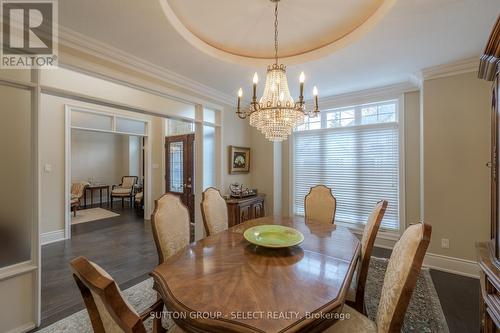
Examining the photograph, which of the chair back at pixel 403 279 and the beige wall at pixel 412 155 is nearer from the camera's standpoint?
the chair back at pixel 403 279

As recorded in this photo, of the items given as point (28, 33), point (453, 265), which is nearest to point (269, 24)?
point (28, 33)

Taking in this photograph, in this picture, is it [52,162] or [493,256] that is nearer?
[493,256]

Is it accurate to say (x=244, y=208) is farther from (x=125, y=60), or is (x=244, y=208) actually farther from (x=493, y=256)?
(x=493, y=256)

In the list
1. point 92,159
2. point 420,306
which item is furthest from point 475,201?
point 92,159

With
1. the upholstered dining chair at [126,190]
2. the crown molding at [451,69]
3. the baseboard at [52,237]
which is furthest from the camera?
the upholstered dining chair at [126,190]

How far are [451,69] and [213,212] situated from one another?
346 centimetres

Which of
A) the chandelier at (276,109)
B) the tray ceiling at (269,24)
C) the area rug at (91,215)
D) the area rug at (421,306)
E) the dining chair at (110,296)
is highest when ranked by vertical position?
the tray ceiling at (269,24)

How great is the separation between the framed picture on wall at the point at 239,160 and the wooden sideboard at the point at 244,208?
2.08ft

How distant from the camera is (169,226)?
197 cm

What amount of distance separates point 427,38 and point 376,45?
467 millimetres

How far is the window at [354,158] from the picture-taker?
12.1 ft

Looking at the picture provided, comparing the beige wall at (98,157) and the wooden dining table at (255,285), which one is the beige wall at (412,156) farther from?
the beige wall at (98,157)

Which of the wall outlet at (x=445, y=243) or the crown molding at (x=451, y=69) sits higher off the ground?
→ the crown molding at (x=451, y=69)

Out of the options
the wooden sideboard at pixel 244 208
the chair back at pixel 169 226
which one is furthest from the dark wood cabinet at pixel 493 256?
the wooden sideboard at pixel 244 208
